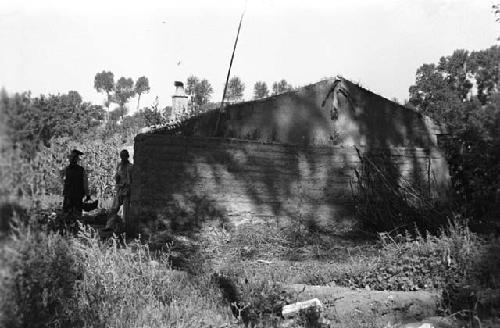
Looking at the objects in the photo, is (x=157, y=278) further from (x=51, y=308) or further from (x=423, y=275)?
(x=423, y=275)

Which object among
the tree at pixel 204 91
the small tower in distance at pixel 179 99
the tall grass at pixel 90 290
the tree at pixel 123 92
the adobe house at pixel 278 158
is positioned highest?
the tree at pixel 123 92

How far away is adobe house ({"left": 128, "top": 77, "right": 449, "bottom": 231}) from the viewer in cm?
1033

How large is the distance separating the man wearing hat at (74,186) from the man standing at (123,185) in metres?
0.62

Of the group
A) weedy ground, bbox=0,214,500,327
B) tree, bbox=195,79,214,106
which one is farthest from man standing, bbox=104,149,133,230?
tree, bbox=195,79,214,106

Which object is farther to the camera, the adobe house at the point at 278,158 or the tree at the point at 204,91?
the tree at the point at 204,91

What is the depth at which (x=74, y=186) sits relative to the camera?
10.2 meters

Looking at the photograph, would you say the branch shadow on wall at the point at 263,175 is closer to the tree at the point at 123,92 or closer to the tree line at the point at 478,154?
the tree line at the point at 478,154

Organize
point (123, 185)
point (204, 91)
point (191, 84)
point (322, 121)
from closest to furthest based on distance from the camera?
point (123, 185) < point (322, 121) < point (191, 84) < point (204, 91)

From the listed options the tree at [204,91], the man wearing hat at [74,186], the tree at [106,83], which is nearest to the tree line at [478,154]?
the man wearing hat at [74,186]

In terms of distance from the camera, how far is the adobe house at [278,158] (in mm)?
Answer: 10328

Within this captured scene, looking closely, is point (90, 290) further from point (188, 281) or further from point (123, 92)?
point (123, 92)

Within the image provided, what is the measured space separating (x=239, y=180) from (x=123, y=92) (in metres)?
70.8

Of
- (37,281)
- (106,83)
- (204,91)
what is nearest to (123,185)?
(37,281)

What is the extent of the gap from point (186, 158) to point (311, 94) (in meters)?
4.25
